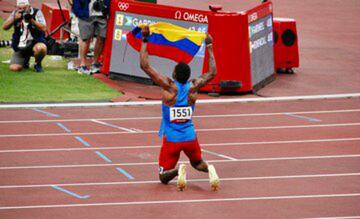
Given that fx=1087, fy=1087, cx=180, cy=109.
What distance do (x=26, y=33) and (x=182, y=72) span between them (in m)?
8.36

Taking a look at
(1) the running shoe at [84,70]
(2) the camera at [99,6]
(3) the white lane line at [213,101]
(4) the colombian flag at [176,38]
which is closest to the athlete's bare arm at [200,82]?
(4) the colombian flag at [176,38]

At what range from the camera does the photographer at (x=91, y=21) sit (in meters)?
20.1

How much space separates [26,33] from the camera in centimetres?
2053

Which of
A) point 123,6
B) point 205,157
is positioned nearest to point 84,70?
point 123,6

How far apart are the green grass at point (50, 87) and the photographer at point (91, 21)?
0.58 metres

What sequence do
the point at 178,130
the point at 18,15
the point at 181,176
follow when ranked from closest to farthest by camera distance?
the point at 181,176 < the point at 178,130 < the point at 18,15

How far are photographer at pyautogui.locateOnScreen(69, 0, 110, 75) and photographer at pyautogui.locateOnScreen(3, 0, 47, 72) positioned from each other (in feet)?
2.33

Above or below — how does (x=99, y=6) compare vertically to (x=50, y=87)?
above

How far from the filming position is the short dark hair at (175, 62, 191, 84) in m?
12.7

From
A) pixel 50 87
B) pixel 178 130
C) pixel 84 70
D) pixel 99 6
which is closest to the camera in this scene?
pixel 178 130

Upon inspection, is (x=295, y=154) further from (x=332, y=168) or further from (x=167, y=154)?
(x=167, y=154)

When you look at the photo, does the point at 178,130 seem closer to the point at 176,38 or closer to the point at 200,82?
the point at 200,82

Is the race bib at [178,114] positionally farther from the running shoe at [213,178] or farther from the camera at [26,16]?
the camera at [26,16]

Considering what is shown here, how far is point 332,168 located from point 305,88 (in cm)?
608
